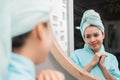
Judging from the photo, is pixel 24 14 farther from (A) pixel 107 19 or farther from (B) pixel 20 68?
(A) pixel 107 19

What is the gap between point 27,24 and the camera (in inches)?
11.8

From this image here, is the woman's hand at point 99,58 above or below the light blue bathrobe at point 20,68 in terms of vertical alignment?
below

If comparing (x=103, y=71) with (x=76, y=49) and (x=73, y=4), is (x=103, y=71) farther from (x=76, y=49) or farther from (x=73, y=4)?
(x=73, y=4)

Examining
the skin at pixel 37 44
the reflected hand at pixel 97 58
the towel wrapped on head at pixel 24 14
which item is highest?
the towel wrapped on head at pixel 24 14

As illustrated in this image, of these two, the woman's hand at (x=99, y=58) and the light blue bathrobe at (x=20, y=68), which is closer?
the light blue bathrobe at (x=20, y=68)

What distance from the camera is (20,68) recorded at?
0.30 meters

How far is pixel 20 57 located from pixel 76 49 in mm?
374

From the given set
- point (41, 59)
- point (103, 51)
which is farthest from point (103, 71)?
point (41, 59)

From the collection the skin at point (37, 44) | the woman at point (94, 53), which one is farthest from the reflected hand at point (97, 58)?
the skin at point (37, 44)

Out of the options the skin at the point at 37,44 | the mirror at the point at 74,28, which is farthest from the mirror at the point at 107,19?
the skin at the point at 37,44

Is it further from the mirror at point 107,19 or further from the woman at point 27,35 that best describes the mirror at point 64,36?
the woman at point 27,35

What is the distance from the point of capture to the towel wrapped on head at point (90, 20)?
655mm

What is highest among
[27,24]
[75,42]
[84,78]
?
[27,24]

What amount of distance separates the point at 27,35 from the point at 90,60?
1.28 feet
